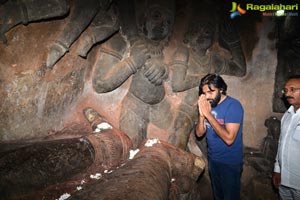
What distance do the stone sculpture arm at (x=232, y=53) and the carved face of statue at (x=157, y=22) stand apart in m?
1.01

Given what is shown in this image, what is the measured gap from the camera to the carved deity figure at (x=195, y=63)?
12.4 feet

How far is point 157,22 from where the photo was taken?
353 centimetres

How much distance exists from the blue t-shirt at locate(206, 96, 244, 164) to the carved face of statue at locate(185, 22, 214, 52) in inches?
54.0

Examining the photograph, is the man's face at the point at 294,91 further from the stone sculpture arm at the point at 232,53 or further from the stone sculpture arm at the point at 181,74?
the stone sculpture arm at the point at 181,74

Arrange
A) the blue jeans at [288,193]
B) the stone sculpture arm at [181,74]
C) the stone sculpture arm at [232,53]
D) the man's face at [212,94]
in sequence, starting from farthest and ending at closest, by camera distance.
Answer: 1. the stone sculpture arm at [232,53]
2. the stone sculpture arm at [181,74]
3. the man's face at [212,94]
4. the blue jeans at [288,193]

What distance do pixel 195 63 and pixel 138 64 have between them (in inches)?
40.8

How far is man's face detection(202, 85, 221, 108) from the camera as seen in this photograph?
9.02 feet

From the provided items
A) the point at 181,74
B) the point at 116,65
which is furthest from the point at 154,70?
the point at 116,65

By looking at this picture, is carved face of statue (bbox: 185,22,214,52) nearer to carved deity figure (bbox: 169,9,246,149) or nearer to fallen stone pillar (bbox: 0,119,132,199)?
carved deity figure (bbox: 169,9,246,149)

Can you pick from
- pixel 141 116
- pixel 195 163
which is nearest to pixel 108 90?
pixel 141 116

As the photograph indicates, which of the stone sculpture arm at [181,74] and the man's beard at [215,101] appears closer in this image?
the man's beard at [215,101]

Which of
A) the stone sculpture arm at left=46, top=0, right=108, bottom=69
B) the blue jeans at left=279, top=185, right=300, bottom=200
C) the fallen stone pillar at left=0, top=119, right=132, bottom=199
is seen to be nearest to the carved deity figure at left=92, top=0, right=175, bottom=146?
the stone sculpture arm at left=46, top=0, right=108, bottom=69

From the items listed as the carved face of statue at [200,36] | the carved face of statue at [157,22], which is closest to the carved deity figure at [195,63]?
the carved face of statue at [200,36]

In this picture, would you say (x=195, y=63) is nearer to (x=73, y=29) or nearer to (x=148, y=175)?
(x=73, y=29)
